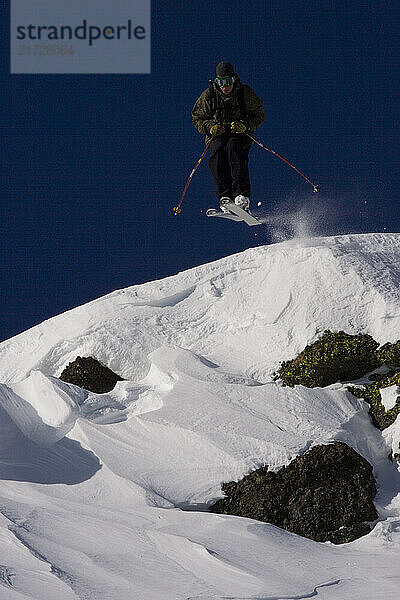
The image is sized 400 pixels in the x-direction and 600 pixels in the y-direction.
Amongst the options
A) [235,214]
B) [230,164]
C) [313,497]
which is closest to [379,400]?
[313,497]

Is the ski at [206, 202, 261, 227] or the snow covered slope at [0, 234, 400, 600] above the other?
the ski at [206, 202, 261, 227]

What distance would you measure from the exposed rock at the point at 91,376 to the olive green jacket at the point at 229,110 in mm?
4411

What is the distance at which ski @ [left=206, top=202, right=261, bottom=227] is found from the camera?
1279 centimetres

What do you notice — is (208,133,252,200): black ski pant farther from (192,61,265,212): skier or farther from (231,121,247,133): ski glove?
(231,121,247,133): ski glove

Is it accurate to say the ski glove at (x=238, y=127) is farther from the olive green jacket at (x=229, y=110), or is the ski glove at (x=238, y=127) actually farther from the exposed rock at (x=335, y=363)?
the exposed rock at (x=335, y=363)

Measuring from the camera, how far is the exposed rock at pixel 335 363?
38.4ft

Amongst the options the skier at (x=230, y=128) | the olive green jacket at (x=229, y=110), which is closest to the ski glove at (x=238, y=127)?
the skier at (x=230, y=128)

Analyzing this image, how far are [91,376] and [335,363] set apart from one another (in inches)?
165

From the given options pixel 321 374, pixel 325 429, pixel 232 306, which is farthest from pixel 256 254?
pixel 325 429

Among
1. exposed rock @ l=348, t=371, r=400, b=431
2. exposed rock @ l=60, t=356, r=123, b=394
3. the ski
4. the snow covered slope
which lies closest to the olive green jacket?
the ski

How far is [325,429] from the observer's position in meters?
10.3

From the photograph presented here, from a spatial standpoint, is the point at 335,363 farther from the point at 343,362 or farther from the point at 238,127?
the point at 238,127

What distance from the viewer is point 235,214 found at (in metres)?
13.1

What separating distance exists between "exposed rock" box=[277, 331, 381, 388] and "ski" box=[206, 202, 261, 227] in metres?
2.61
